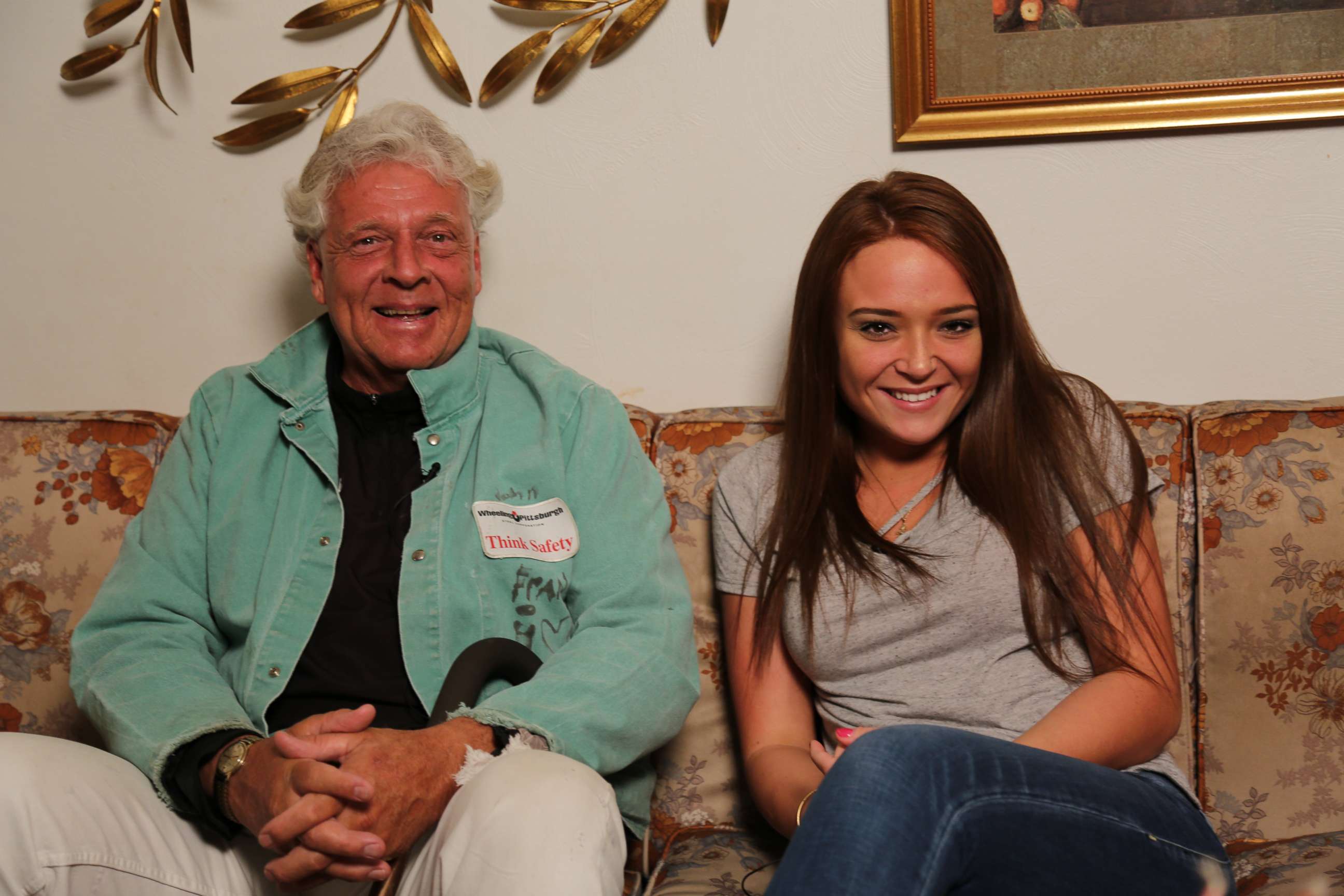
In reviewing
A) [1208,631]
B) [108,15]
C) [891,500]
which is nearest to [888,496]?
[891,500]

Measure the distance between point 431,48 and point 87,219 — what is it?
749 millimetres

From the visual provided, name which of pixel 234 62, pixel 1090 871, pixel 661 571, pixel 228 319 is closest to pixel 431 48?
pixel 234 62

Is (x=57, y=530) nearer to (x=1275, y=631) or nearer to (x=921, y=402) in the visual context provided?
(x=921, y=402)

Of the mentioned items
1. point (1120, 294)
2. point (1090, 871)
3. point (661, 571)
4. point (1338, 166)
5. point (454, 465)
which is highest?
point (1338, 166)

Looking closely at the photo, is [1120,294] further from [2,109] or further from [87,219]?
[2,109]

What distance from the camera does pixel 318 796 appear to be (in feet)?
3.72

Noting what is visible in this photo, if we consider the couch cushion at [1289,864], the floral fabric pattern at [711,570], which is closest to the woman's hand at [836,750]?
the floral fabric pattern at [711,570]

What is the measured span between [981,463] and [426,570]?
2.50 ft

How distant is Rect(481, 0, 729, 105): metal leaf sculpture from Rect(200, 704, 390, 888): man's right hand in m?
1.14

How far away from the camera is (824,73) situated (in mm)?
1830

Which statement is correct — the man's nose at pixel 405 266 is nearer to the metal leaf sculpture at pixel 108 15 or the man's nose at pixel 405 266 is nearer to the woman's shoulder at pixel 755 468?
the woman's shoulder at pixel 755 468

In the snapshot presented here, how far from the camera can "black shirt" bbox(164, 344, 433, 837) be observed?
57.6 inches

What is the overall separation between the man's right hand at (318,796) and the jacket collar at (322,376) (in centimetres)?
49

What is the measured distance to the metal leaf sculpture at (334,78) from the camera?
1.91m
